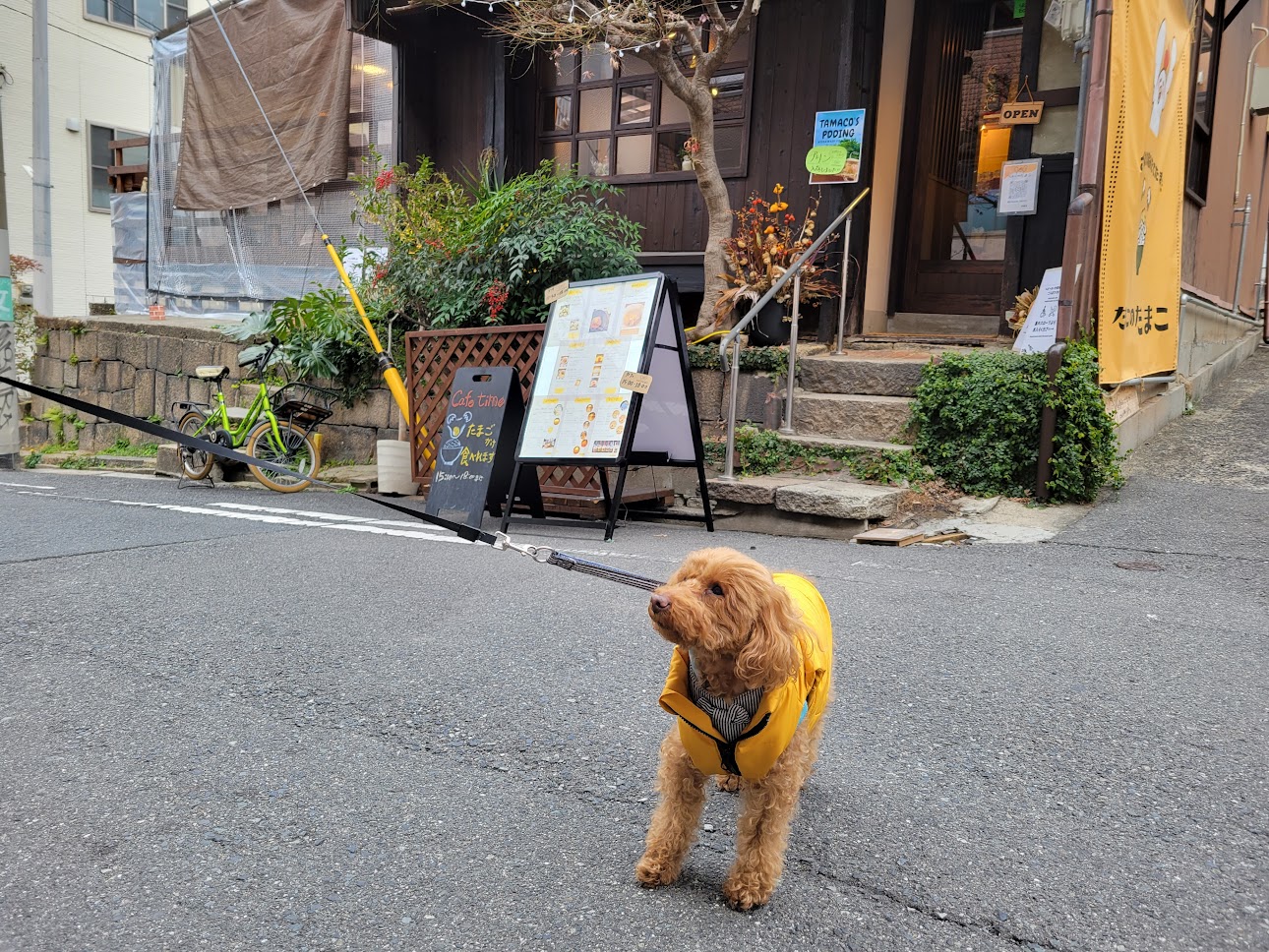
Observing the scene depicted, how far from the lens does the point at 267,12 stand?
39.9 ft

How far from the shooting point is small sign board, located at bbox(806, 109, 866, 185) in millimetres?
8717

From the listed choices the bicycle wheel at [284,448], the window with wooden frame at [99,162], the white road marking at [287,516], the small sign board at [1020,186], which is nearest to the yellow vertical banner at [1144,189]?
the small sign board at [1020,186]

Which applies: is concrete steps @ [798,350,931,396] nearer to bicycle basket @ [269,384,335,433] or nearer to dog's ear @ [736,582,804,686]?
bicycle basket @ [269,384,335,433]

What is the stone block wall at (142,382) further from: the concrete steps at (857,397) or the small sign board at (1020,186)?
the small sign board at (1020,186)

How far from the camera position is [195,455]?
9.23 metres

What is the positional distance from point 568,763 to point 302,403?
7.06m

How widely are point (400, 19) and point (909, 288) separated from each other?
6.76m

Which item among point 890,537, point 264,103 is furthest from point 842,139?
point 264,103

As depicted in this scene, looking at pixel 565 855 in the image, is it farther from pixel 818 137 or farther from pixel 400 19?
pixel 400 19

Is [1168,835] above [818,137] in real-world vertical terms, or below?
below

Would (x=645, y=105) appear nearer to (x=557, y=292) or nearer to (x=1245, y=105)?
(x=557, y=292)

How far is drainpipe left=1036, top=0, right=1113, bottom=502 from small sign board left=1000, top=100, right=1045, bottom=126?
205 centimetres

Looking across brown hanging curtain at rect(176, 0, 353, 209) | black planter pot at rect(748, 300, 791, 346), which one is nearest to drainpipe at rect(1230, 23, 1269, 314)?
black planter pot at rect(748, 300, 791, 346)

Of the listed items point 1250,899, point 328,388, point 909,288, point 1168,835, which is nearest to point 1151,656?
point 1168,835
